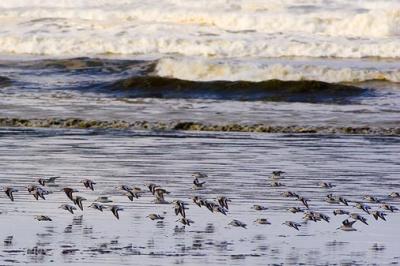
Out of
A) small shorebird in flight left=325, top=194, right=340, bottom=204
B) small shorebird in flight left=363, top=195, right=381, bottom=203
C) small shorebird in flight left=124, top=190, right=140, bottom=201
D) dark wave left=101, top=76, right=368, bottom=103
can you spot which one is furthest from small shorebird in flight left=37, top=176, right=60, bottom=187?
dark wave left=101, top=76, right=368, bottom=103

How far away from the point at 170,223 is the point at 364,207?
4.64 feet

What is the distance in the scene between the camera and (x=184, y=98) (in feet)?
62.6

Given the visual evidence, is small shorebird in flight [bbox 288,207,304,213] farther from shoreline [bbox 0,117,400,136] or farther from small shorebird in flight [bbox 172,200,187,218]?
shoreline [bbox 0,117,400,136]

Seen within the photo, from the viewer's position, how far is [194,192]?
10.3 meters

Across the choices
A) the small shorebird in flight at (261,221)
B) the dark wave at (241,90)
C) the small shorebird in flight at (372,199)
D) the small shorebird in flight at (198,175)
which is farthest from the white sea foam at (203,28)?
the small shorebird in flight at (261,221)

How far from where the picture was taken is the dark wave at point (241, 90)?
19188 millimetres

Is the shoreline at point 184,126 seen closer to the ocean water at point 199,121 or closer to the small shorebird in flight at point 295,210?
the ocean water at point 199,121

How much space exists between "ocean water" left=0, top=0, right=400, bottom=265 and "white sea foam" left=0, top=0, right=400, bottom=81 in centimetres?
5

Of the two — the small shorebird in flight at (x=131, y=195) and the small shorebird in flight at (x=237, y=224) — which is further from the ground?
the small shorebird in flight at (x=131, y=195)

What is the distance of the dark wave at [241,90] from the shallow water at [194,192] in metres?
4.66

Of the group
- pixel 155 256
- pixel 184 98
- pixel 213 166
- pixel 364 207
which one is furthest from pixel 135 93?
pixel 155 256

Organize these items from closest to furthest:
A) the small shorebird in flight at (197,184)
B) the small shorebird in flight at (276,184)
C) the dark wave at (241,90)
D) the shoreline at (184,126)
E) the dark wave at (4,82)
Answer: the small shorebird in flight at (197,184) → the small shorebird in flight at (276,184) → the shoreline at (184,126) → the dark wave at (241,90) → the dark wave at (4,82)

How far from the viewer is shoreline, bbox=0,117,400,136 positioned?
14812mm

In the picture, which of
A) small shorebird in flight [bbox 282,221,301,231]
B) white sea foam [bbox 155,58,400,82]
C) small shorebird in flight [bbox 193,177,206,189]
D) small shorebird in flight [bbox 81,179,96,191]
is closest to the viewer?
small shorebird in flight [bbox 282,221,301,231]
